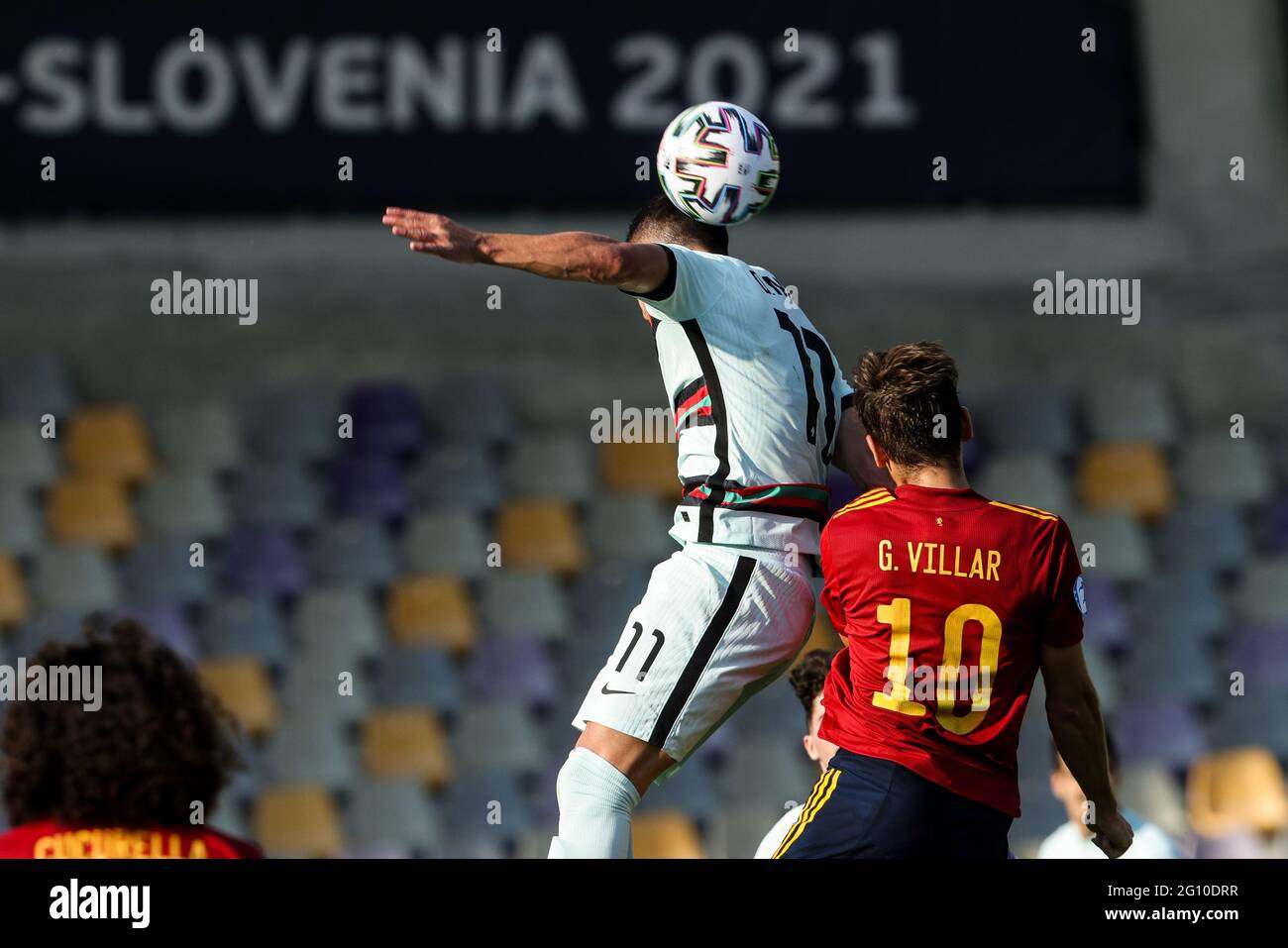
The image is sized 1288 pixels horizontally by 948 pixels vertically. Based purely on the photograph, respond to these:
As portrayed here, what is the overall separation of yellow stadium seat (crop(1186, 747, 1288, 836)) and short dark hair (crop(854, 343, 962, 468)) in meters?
3.92

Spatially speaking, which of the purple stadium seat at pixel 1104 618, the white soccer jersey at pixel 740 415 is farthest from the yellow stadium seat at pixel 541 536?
the white soccer jersey at pixel 740 415

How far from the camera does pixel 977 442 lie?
7055 millimetres

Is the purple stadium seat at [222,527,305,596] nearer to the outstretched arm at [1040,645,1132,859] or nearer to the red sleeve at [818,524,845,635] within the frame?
the red sleeve at [818,524,845,635]

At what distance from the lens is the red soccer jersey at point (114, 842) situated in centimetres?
262

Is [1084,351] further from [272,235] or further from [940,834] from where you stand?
[940,834]

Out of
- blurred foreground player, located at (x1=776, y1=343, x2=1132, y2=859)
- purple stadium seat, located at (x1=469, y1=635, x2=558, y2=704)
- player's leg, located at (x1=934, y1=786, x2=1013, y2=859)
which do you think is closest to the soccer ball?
blurred foreground player, located at (x1=776, y1=343, x2=1132, y2=859)

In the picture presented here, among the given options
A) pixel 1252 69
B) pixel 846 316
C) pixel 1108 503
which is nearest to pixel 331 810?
pixel 846 316

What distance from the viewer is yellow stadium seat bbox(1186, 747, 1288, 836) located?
6.29m

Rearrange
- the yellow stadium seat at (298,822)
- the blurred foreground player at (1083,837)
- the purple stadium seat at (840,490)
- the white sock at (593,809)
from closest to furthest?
the white sock at (593,809) → the blurred foreground player at (1083,837) → the yellow stadium seat at (298,822) → the purple stadium seat at (840,490)

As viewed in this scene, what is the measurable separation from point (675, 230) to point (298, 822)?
3.68 metres

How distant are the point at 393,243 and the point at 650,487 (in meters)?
1.30

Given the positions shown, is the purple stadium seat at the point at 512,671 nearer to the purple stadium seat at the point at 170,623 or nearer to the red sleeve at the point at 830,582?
the purple stadium seat at the point at 170,623

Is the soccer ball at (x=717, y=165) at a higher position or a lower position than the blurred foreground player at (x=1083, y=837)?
higher

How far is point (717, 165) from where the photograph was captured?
3.19 metres
